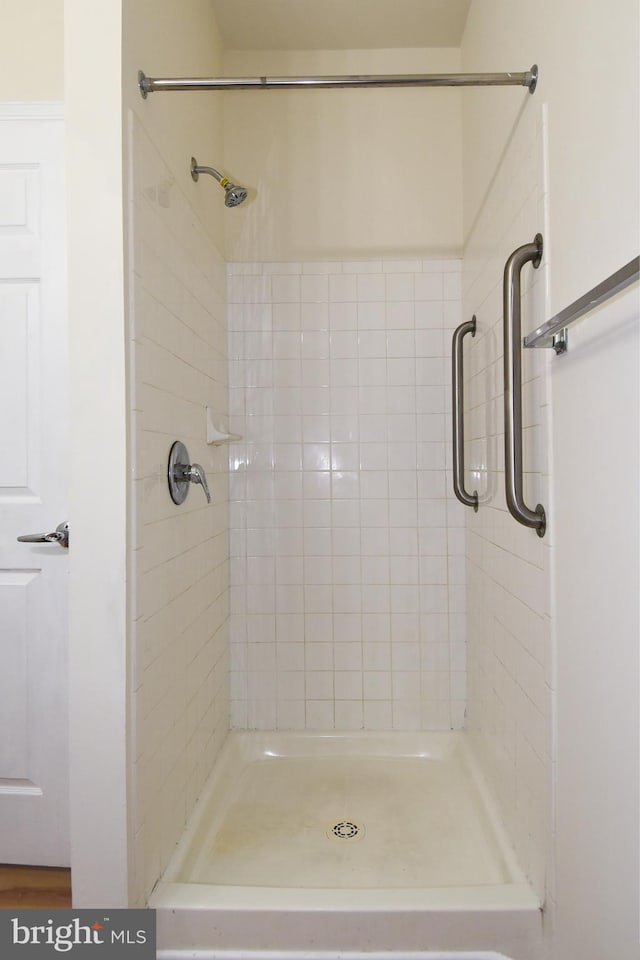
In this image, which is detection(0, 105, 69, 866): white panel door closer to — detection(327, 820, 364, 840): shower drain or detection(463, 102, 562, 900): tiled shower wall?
detection(327, 820, 364, 840): shower drain

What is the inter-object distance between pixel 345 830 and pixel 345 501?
1.08 metres

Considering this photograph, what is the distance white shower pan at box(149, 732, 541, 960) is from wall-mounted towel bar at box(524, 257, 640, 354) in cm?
121

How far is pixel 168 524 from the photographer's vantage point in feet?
4.83

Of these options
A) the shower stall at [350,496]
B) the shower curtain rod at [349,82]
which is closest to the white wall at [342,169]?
the shower stall at [350,496]

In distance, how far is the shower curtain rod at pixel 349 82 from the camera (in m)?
1.29

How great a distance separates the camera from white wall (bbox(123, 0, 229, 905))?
1.26 metres

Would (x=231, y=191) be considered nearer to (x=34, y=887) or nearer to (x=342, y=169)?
(x=342, y=169)

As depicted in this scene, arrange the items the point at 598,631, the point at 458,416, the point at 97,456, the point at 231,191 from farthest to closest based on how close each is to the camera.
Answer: the point at 458,416 → the point at 231,191 → the point at 97,456 → the point at 598,631

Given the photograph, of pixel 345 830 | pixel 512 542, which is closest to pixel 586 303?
pixel 512 542

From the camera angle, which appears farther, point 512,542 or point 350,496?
point 350,496

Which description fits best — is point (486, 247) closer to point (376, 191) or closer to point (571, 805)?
point (376, 191)

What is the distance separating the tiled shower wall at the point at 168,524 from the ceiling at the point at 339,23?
858 millimetres

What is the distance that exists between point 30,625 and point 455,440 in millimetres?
1431

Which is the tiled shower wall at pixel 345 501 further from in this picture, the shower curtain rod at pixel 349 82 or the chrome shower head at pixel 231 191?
the shower curtain rod at pixel 349 82
